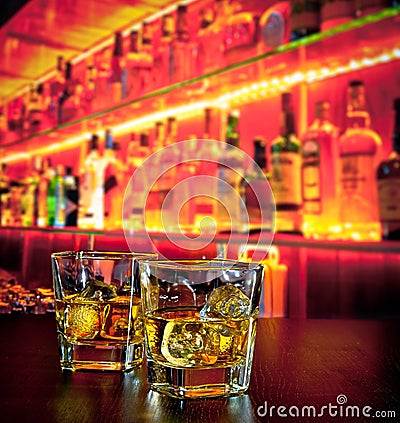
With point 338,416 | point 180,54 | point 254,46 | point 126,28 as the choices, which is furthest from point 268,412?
point 126,28

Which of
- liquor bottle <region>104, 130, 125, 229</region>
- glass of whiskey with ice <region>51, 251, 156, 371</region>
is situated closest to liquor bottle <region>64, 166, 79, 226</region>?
liquor bottle <region>104, 130, 125, 229</region>

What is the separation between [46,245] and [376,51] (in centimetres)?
128

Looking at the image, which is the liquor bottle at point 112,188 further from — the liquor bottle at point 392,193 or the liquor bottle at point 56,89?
the liquor bottle at point 392,193

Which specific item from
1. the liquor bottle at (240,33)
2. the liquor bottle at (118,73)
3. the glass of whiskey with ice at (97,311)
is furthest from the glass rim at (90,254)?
the liquor bottle at (118,73)

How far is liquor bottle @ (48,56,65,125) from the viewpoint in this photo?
2.41m

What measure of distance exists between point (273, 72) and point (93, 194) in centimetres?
80

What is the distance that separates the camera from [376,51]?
1144 millimetres

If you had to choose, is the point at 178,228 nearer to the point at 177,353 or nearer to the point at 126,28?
the point at 126,28

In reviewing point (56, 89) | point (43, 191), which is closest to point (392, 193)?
point (43, 191)

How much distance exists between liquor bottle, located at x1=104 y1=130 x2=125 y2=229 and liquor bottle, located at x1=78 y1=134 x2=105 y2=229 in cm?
2

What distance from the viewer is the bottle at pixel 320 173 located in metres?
1.21

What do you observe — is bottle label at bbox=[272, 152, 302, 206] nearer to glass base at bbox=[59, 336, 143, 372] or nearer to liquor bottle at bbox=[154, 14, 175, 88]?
liquor bottle at bbox=[154, 14, 175, 88]

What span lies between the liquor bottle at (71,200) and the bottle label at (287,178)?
850mm

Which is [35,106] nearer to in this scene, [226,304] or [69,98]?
[69,98]
